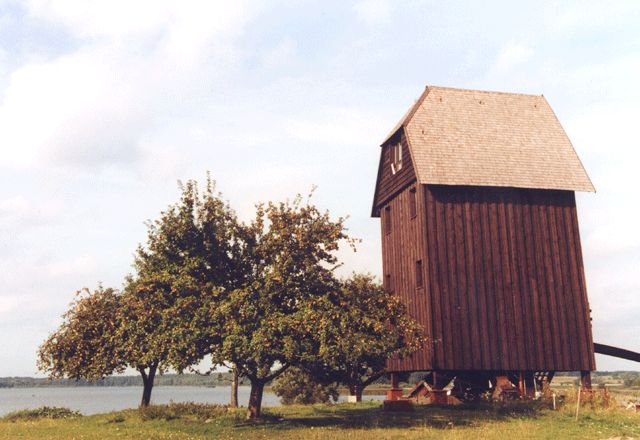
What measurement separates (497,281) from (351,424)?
12.5 metres

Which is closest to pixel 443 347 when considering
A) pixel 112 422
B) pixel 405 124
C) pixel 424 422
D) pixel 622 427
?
pixel 424 422

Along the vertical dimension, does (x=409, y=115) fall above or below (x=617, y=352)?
above

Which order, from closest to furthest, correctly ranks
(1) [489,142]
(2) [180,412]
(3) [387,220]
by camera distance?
(2) [180,412] < (1) [489,142] < (3) [387,220]

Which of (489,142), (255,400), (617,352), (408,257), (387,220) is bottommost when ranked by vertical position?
(255,400)

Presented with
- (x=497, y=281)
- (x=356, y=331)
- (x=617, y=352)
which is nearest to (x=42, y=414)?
(x=356, y=331)

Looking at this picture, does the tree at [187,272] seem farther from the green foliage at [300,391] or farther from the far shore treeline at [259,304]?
the green foliage at [300,391]

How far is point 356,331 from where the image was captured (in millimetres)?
27000

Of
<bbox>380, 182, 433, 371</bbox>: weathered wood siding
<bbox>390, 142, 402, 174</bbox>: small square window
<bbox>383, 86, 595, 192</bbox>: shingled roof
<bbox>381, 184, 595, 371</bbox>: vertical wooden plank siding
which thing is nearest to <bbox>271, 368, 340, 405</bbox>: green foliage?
<bbox>380, 182, 433, 371</bbox>: weathered wood siding

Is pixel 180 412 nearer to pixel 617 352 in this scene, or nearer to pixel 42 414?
pixel 42 414

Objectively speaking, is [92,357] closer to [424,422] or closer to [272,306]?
[272,306]

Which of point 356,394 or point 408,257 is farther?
point 356,394

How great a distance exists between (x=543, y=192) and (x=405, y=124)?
359 inches

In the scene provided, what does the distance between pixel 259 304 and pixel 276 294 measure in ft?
3.71

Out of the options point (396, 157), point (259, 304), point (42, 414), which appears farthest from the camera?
point (396, 157)
